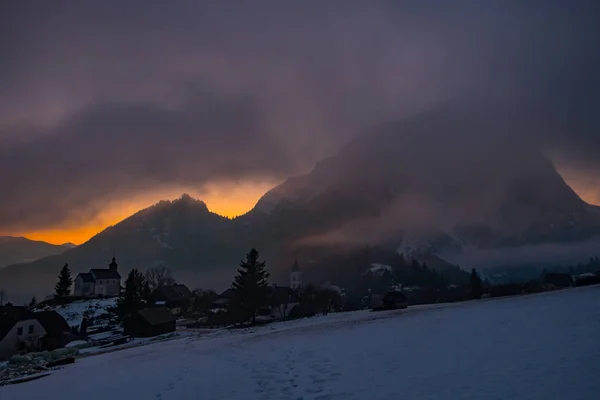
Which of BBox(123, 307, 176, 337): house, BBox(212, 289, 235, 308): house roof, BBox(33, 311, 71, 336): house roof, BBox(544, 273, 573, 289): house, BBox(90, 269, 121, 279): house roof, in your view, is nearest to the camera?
BBox(33, 311, 71, 336): house roof

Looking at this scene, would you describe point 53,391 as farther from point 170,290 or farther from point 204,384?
point 170,290

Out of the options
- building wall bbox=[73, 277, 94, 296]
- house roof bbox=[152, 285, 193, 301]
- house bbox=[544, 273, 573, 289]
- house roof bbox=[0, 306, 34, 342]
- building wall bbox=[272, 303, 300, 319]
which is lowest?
building wall bbox=[272, 303, 300, 319]

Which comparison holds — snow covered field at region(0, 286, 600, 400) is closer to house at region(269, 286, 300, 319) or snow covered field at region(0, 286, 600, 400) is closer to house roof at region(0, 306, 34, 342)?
house roof at region(0, 306, 34, 342)

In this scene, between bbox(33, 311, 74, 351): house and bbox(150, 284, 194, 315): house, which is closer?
bbox(33, 311, 74, 351): house

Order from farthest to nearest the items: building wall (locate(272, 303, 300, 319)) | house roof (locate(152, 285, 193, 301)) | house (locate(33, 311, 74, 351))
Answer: house roof (locate(152, 285, 193, 301))
building wall (locate(272, 303, 300, 319))
house (locate(33, 311, 74, 351))

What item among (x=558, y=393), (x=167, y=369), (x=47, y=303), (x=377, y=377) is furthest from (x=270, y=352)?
(x=47, y=303)

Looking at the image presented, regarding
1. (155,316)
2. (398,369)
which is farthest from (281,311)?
(398,369)

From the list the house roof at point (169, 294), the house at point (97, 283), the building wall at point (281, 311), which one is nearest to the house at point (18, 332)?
the house roof at point (169, 294)

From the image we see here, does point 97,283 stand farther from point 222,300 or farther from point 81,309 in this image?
point 222,300

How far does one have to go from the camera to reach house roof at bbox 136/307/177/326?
6656 cm

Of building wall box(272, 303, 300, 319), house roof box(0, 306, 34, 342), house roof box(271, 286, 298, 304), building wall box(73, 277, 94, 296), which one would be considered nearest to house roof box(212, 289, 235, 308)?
house roof box(271, 286, 298, 304)

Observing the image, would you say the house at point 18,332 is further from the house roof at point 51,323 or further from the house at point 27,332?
the house roof at point 51,323

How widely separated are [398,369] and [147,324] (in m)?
60.8

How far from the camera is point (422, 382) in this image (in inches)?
489
